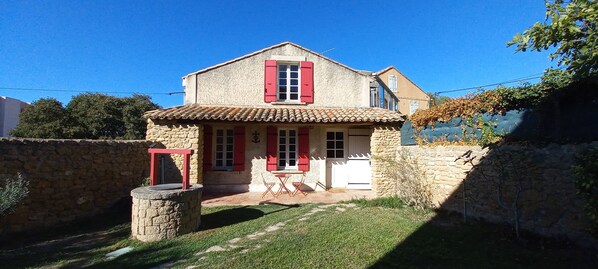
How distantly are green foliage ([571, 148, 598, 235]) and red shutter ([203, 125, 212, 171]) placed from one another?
9387mm

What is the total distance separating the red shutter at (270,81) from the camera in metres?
10.6

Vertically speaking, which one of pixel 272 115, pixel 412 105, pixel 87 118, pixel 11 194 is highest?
pixel 412 105

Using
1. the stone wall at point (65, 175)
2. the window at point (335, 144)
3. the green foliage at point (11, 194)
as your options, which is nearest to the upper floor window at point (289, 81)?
the window at point (335, 144)

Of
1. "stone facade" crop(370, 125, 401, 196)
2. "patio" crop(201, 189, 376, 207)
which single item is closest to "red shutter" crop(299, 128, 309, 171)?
"patio" crop(201, 189, 376, 207)

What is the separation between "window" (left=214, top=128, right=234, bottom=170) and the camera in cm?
998

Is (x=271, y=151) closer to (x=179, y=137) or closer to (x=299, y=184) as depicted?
(x=299, y=184)

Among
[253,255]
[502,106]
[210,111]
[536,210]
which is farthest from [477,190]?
[210,111]

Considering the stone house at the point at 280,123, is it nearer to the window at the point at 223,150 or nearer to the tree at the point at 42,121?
the window at the point at 223,150

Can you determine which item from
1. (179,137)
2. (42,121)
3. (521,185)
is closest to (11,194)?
(179,137)

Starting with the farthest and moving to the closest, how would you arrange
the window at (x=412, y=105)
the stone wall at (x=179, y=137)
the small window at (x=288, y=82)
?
the window at (x=412, y=105) → the small window at (x=288, y=82) → the stone wall at (x=179, y=137)

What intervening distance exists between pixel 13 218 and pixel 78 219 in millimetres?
1269

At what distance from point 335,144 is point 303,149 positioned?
1.30m

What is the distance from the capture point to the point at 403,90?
26469 millimetres

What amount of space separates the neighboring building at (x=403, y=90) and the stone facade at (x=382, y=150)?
58.0 feet
